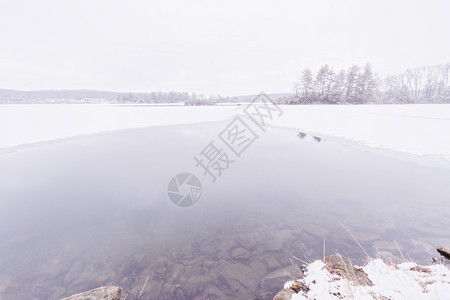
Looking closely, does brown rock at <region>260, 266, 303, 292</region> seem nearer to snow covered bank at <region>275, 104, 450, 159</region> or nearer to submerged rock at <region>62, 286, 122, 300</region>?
submerged rock at <region>62, 286, 122, 300</region>

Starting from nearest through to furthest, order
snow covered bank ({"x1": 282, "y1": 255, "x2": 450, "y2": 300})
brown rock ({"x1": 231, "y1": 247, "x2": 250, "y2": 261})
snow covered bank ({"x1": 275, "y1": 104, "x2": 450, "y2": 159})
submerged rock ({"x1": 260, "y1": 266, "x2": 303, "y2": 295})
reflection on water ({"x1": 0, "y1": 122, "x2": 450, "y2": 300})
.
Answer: snow covered bank ({"x1": 282, "y1": 255, "x2": 450, "y2": 300}) → submerged rock ({"x1": 260, "y1": 266, "x2": 303, "y2": 295}) → reflection on water ({"x1": 0, "y1": 122, "x2": 450, "y2": 300}) → brown rock ({"x1": 231, "y1": 247, "x2": 250, "y2": 261}) → snow covered bank ({"x1": 275, "y1": 104, "x2": 450, "y2": 159})

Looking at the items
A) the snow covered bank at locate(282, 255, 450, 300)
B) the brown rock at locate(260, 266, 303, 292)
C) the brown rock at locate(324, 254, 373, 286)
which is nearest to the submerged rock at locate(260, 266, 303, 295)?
the brown rock at locate(260, 266, 303, 292)

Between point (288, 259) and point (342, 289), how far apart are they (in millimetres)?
1249

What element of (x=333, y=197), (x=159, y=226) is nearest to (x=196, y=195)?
(x=159, y=226)

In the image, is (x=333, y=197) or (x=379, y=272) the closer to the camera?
(x=379, y=272)

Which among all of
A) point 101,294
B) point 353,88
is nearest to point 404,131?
point 101,294

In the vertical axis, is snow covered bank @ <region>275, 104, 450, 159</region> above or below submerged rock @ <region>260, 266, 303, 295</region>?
above

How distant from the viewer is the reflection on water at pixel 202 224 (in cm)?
320

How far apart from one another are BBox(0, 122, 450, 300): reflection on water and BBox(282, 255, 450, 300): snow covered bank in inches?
24.6

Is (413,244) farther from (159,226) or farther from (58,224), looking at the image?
(58,224)

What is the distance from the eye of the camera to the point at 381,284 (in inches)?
93.3

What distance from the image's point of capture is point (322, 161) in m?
A: 9.26

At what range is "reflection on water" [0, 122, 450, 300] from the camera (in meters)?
3.20

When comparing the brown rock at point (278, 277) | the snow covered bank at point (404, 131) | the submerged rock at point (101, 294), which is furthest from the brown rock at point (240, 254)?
the snow covered bank at point (404, 131)
